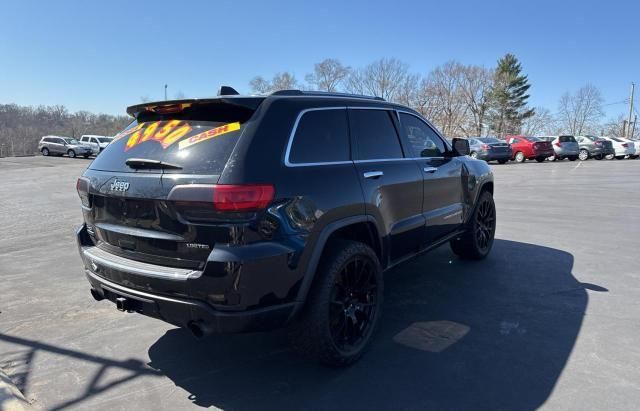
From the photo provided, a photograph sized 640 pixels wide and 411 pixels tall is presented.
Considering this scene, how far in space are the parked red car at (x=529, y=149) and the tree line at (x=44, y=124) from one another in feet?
151

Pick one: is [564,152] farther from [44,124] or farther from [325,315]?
[44,124]

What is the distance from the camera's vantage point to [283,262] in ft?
8.74

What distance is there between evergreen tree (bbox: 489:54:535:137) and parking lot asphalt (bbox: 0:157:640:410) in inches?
2666

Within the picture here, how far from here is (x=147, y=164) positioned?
112 inches

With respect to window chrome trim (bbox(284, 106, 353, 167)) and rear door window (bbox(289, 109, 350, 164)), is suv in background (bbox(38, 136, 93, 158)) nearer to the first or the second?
rear door window (bbox(289, 109, 350, 164))

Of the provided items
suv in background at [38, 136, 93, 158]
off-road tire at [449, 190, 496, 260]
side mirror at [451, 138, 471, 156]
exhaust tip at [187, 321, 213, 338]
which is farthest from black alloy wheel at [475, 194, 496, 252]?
suv in background at [38, 136, 93, 158]

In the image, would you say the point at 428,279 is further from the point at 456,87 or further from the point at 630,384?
the point at 456,87

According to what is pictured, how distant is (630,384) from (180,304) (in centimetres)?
287

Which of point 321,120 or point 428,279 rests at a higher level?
point 321,120

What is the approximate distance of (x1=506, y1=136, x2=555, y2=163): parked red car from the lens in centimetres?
2678

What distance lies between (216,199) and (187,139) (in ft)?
1.90

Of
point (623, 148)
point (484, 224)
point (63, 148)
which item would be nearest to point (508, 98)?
point (623, 148)

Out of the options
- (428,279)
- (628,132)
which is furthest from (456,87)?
(428,279)

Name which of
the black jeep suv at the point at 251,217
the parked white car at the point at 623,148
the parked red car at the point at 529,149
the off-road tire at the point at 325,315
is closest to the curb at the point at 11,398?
the black jeep suv at the point at 251,217
